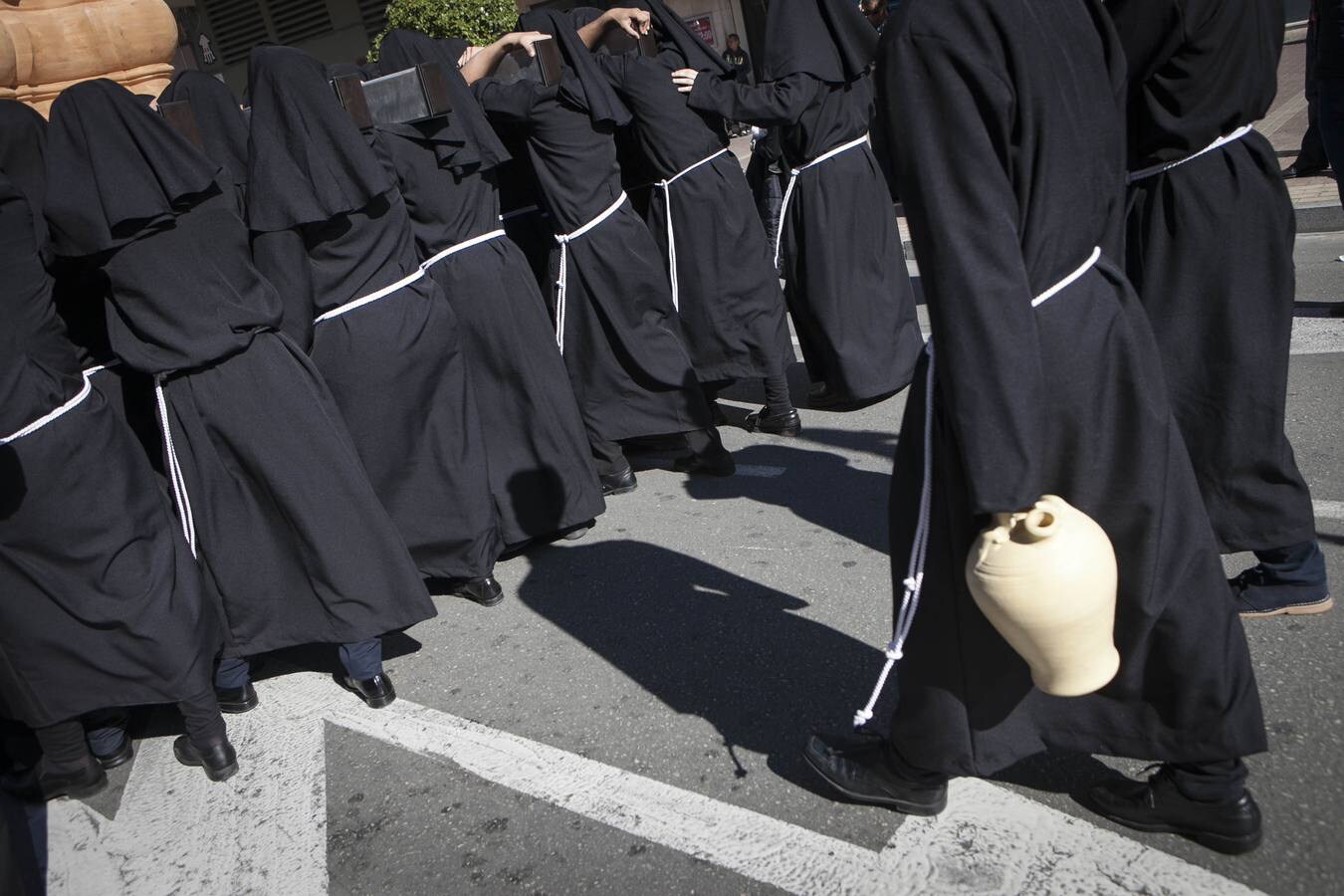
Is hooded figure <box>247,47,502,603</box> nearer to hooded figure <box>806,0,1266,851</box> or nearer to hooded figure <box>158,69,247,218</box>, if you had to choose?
hooded figure <box>158,69,247,218</box>

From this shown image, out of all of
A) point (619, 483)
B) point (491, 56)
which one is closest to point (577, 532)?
point (619, 483)

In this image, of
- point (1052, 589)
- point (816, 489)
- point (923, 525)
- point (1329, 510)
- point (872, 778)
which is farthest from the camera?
point (816, 489)

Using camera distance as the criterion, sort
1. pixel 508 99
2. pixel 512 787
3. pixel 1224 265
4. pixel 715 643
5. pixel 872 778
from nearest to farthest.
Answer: pixel 872 778 → pixel 1224 265 → pixel 512 787 → pixel 715 643 → pixel 508 99

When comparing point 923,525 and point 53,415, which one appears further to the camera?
point 53,415

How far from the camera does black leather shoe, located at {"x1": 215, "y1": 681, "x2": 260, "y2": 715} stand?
3709mm

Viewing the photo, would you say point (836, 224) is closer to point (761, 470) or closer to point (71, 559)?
point (761, 470)

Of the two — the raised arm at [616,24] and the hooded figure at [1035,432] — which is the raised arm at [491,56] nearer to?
the raised arm at [616,24]

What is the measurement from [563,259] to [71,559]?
234 cm

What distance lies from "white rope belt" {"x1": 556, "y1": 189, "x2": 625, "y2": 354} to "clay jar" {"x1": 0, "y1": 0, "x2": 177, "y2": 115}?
183 centimetres

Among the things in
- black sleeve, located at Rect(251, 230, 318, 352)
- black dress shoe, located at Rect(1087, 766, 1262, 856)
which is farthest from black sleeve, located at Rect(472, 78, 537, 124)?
black dress shoe, located at Rect(1087, 766, 1262, 856)

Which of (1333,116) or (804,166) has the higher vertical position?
(804,166)

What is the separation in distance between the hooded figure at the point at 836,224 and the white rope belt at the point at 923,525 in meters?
3.00

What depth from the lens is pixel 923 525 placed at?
2.26 m

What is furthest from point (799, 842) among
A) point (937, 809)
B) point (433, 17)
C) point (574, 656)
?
point (433, 17)
